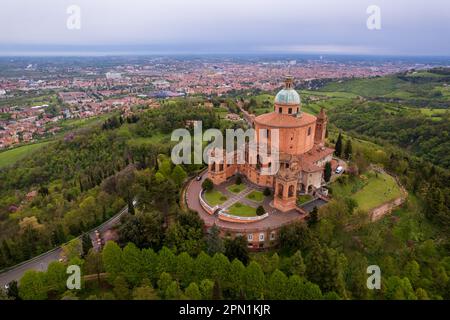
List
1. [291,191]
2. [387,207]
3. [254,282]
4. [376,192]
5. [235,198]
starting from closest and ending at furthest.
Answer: [254,282] → [291,191] → [235,198] → [387,207] → [376,192]

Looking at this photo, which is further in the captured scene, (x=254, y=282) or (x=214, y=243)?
(x=214, y=243)

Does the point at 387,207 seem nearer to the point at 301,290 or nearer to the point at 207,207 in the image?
the point at 301,290

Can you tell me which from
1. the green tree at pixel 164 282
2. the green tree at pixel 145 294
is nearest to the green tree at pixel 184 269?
the green tree at pixel 164 282

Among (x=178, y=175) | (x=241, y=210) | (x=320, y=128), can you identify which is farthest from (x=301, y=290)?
(x=320, y=128)

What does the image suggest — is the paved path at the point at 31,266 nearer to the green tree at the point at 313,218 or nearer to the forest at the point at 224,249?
the forest at the point at 224,249

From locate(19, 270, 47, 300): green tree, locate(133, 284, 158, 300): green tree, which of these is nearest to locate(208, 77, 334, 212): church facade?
locate(133, 284, 158, 300): green tree

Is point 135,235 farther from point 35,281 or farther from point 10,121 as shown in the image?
point 10,121

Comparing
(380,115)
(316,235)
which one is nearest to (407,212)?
(316,235)

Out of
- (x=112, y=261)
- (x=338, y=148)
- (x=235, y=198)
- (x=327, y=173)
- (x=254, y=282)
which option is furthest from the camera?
(x=338, y=148)
